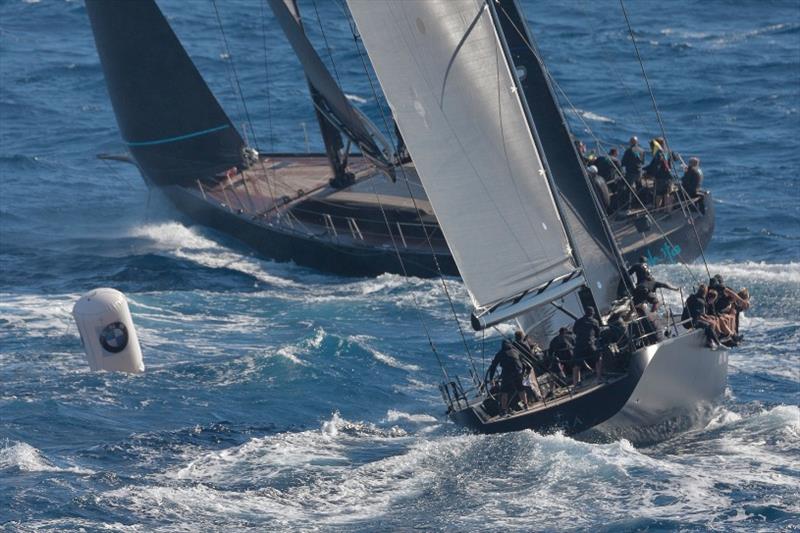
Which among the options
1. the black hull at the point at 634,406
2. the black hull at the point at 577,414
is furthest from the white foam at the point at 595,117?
the black hull at the point at 577,414

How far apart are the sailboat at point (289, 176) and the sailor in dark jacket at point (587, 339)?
8701mm

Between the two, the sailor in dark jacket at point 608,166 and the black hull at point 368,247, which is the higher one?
the sailor in dark jacket at point 608,166

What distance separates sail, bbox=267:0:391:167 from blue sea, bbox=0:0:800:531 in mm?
2816

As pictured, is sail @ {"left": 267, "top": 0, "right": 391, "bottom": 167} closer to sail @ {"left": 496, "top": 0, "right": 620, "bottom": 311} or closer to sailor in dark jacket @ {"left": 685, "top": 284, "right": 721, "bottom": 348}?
sail @ {"left": 496, "top": 0, "right": 620, "bottom": 311}

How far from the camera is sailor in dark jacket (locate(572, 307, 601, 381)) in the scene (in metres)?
20.5

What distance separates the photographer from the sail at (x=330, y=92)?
31.9 meters

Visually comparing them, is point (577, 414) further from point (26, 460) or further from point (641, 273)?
point (26, 460)

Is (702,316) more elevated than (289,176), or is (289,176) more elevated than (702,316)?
(289,176)

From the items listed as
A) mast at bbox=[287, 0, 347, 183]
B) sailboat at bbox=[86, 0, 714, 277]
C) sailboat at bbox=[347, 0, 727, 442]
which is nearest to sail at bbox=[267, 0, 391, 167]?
sailboat at bbox=[86, 0, 714, 277]

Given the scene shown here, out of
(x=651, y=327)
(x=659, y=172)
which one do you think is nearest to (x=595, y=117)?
(x=659, y=172)

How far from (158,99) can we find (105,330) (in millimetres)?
12061

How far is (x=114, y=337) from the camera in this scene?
24.2 meters

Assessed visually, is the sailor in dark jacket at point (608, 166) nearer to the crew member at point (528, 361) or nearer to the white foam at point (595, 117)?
the crew member at point (528, 361)

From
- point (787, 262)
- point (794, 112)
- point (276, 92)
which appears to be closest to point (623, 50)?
point (794, 112)
